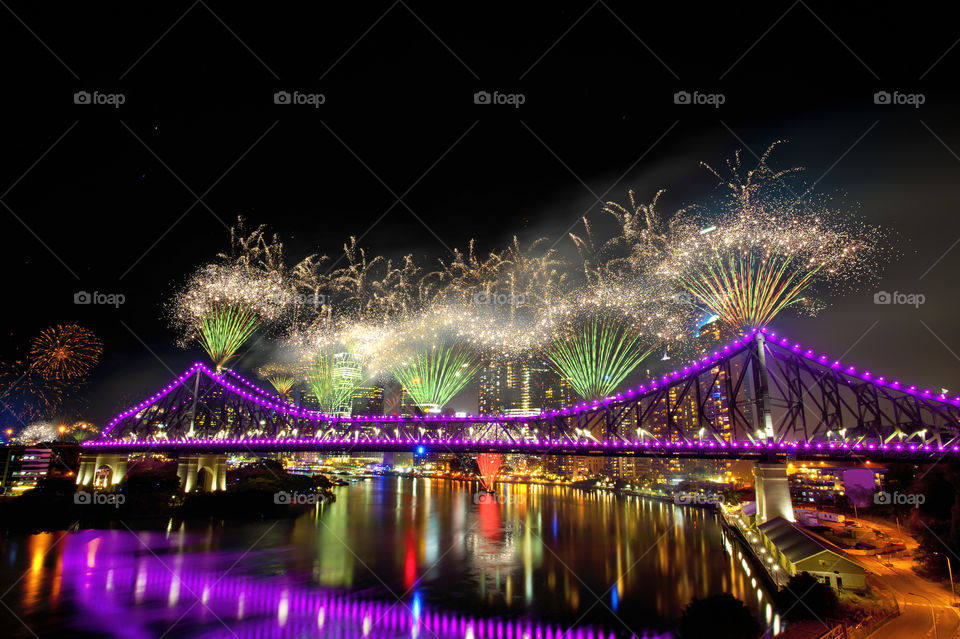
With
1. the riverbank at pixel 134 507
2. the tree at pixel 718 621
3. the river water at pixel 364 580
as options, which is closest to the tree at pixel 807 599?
the river water at pixel 364 580

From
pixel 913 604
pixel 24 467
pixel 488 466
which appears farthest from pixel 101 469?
pixel 913 604

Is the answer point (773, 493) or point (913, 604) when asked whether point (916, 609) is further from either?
point (773, 493)

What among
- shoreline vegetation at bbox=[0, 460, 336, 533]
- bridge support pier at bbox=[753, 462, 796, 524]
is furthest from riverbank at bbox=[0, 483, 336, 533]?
bridge support pier at bbox=[753, 462, 796, 524]

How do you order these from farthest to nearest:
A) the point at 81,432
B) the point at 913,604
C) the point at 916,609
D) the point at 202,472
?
the point at 81,432, the point at 202,472, the point at 913,604, the point at 916,609

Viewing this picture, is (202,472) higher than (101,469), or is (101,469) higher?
(101,469)

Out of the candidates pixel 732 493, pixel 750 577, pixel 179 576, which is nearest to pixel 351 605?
pixel 179 576

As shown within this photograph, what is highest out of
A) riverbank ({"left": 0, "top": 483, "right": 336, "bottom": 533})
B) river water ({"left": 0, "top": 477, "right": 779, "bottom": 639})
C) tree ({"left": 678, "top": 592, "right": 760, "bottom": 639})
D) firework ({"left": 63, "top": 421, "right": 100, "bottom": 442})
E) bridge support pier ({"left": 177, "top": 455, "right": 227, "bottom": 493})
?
firework ({"left": 63, "top": 421, "right": 100, "bottom": 442})

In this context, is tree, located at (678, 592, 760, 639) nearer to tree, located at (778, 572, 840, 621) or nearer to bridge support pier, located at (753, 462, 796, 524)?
tree, located at (778, 572, 840, 621)
